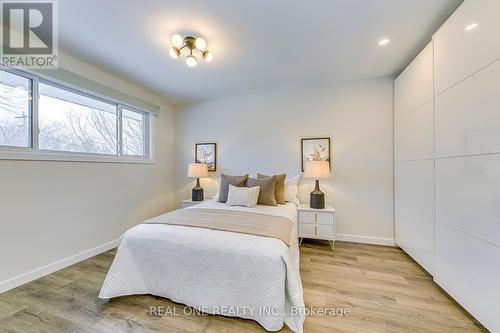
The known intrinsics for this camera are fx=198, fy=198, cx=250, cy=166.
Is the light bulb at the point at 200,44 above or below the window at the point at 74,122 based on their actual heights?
above

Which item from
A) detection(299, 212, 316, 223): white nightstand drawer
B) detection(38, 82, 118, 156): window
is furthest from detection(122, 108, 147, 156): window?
detection(299, 212, 316, 223): white nightstand drawer

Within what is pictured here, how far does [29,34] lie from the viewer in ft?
6.46

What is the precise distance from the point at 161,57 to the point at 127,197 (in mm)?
2075

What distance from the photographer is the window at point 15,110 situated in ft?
6.18

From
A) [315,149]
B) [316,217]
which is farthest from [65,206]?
[315,149]

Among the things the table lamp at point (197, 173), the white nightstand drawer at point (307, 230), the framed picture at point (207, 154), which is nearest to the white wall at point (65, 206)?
the table lamp at point (197, 173)

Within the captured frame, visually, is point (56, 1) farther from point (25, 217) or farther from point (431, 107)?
point (431, 107)

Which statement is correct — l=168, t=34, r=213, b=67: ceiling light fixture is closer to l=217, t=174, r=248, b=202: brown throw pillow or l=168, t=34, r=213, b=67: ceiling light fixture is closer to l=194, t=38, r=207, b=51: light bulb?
l=194, t=38, r=207, b=51: light bulb

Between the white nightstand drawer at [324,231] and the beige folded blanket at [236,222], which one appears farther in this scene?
the white nightstand drawer at [324,231]

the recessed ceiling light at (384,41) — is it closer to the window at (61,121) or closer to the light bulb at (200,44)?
the light bulb at (200,44)

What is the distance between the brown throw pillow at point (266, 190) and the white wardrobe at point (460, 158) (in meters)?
1.65

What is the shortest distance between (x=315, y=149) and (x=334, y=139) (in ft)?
1.05

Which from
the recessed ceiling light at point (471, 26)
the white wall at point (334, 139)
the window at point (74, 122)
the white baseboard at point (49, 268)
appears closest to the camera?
the recessed ceiling light at point (471, 26)

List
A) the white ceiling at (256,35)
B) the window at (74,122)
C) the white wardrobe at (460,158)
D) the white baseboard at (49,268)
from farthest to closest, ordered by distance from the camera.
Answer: the window at (74,122) → the white baseboard at (49,268) → the white ceiling at (256,35) → the white wardrobe at (460,158)
